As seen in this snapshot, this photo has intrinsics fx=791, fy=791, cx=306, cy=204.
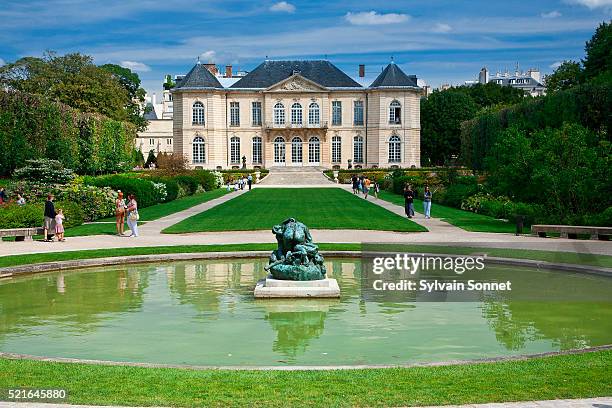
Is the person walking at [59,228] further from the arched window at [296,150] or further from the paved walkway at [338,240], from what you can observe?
the arched window at [296,150]

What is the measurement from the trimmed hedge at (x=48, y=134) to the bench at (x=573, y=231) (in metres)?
27.0

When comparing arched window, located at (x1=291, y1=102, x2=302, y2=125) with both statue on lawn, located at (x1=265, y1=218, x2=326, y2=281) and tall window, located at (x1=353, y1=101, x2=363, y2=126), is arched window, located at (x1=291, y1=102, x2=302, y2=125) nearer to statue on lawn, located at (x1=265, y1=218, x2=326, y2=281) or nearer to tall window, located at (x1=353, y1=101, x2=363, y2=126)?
tall window, located at (x1=353, y1=101, x2=363, y2=126)

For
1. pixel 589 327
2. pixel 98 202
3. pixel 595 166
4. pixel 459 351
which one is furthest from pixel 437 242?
pixel 98 202

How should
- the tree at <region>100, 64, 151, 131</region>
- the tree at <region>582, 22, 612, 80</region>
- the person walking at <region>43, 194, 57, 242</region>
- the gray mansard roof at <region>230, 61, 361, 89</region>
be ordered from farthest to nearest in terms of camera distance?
1. the gray mansard roof at <region>230, 61, 361, 89</region>
2. the tree at <region>100, 64, 151, 131</region>
3. the tree at <region>582, 22, 612, 80</region>
4. the person walking at <region>43, 194, 57, 242</region>

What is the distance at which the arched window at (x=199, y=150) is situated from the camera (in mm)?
87312

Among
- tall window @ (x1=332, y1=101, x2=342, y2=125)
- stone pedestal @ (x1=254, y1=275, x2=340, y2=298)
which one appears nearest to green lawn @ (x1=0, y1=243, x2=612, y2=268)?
stone pedestal @ (x1=254, y1=275, x2=340, y2=298)

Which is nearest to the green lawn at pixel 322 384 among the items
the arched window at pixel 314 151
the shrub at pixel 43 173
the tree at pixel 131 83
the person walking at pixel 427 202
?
the person walking at pixel 427 202

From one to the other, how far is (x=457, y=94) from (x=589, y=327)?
253 feet

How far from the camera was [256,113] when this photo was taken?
88.1 meters

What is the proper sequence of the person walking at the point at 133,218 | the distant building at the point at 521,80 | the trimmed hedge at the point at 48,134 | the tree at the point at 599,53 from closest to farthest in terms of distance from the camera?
the person walking at the point at 133,218 < the trimmed hedge at the point at 48,134 < the tree at the point at 599,53 < the distant building at the point at 521,80

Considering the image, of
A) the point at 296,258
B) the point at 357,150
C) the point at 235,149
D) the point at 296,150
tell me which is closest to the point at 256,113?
the point at 235,149

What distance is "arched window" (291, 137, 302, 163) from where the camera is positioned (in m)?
88.0

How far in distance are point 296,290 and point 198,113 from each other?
7492cm

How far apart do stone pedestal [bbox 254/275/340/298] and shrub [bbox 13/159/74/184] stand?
64.3ft
